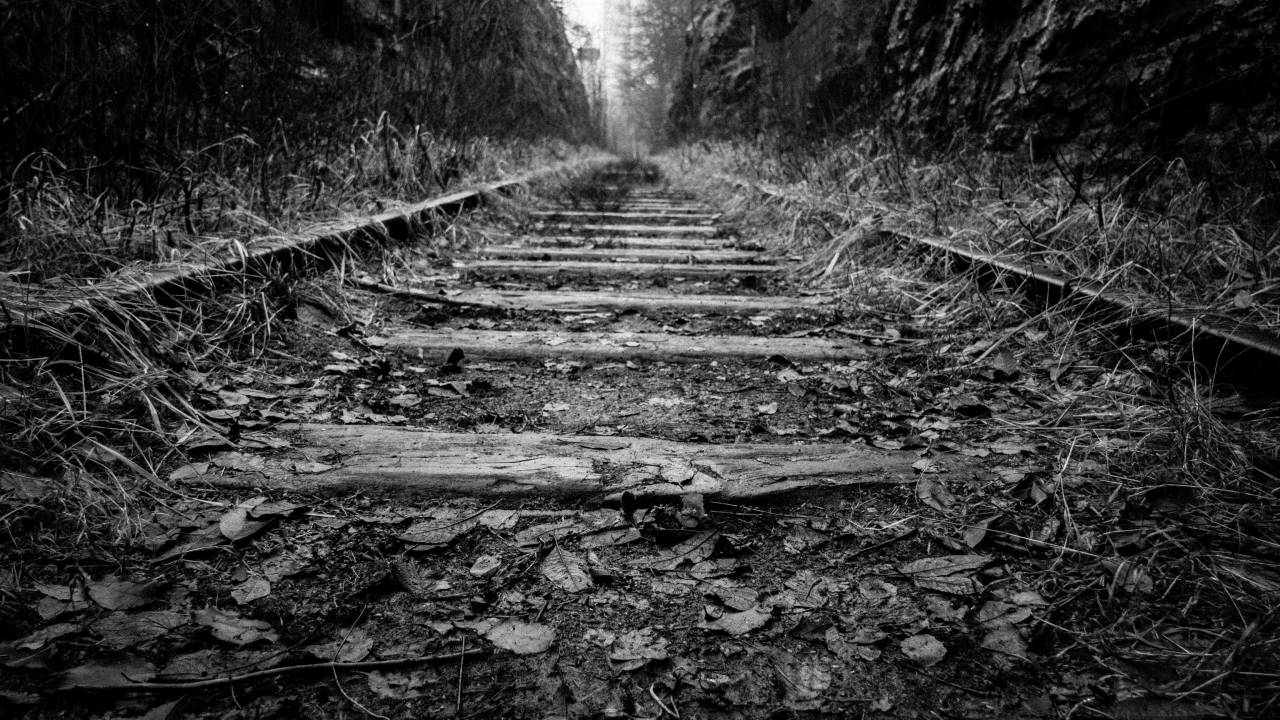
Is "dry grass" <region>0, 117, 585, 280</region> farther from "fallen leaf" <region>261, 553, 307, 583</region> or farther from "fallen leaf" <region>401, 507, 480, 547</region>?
"fallen leaf" <region>401, 507, 480, 547</region>

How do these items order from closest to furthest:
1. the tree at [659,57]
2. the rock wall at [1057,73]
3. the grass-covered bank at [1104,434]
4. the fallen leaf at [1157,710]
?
the fallen leaf at [1157,710] → the grass-covered bank at [1104,434] → the rock wall at [1057,73] → the tree at [659,57]

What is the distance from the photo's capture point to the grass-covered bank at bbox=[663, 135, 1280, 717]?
3.19 ft

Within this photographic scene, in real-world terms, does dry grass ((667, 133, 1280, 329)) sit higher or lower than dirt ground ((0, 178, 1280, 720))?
higher

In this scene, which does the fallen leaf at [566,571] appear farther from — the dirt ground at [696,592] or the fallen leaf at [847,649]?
the fallen leaf at [847,649]

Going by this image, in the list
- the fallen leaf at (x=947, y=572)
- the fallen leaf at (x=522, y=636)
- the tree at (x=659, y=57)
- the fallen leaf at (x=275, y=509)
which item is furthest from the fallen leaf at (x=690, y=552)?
the tree at (x=659, y=57)

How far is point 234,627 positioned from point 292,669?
167 millimetres

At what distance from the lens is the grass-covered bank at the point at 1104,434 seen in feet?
3.19

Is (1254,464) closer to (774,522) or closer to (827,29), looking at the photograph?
(774,522)

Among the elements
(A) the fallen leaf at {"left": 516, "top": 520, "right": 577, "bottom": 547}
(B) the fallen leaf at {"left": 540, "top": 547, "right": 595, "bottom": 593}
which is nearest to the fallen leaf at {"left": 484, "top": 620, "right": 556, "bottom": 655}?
(B) the fallen leaf at {"left": 540, "top": 547, "right": 595, "bottom": 593}

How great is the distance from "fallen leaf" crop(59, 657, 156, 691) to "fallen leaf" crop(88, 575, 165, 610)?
135mm

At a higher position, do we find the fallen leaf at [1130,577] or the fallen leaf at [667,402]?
the fallen leaf at [1130,577]

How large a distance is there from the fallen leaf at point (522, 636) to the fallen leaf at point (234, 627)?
34 centimetres

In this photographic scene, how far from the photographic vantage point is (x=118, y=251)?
2.22 metres

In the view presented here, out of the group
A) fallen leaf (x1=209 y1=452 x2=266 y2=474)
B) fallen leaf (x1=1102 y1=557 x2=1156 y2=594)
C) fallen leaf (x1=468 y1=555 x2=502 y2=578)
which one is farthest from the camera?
fallen leaf (x1=209 y1=452 x2=266 y2=474)
